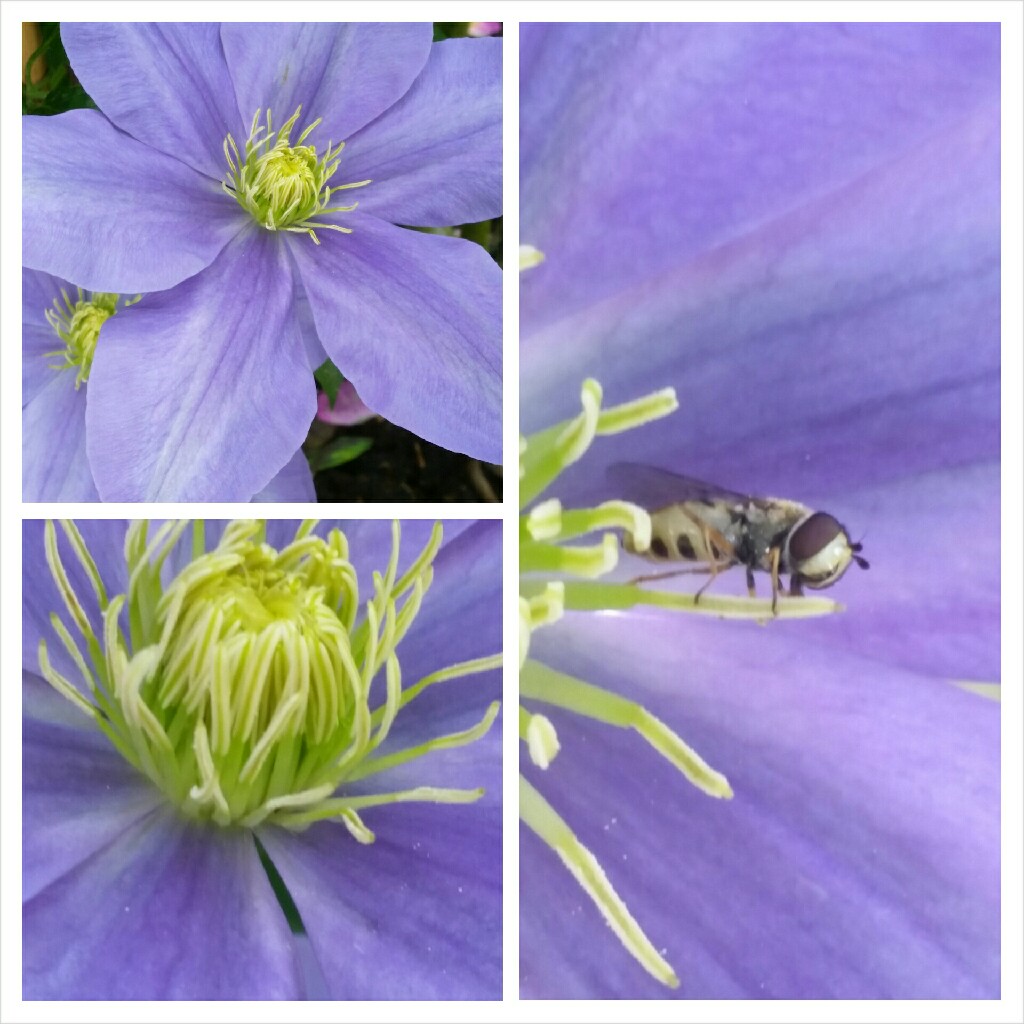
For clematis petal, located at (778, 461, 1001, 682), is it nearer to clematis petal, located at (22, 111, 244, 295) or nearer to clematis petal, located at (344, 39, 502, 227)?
clematis petal, located at (344, 39, 502, 227)

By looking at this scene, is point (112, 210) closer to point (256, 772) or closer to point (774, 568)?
point (256, 772)

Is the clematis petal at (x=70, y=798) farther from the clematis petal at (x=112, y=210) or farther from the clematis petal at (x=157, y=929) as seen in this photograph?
the clematis petal at (x=112, y=210)

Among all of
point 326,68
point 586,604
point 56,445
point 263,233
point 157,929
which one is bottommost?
point 157,929

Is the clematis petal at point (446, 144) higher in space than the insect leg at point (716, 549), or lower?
higher

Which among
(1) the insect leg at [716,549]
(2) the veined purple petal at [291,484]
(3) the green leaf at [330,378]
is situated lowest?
(1) the insect leg at [716,549]

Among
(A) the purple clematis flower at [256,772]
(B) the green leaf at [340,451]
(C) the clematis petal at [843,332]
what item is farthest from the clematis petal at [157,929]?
(C) the clematis petal at [843,332]

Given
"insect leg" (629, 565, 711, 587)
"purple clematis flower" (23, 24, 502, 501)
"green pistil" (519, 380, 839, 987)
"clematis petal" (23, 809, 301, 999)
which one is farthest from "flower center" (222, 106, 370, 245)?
"clematis petal" (23, 809, 301, 999)

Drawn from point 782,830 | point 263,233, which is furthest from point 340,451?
point 782,830

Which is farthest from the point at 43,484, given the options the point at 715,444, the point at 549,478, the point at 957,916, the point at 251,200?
the point at 957,916
